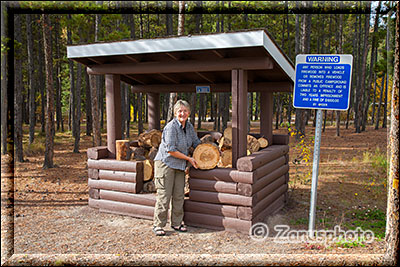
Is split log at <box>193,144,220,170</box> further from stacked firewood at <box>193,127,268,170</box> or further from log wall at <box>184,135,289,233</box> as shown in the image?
log wall at <box>184,135,289,233</box>

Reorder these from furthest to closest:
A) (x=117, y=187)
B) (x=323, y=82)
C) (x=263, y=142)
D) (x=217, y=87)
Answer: (x=217, y=87) < (x=263, y=142) < (x=117, y=187) < (x=323, y=82)

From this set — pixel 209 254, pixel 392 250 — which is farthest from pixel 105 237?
pixel 392 250

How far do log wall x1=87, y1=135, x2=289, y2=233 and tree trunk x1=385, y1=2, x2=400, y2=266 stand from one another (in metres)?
2.00

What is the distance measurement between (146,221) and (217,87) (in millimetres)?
3930

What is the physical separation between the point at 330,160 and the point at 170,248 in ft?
28.9

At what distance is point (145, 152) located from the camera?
285 inches

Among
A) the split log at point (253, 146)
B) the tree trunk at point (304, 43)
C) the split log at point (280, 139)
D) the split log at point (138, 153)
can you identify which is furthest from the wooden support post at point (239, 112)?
the tree trunk at point (304, 43)

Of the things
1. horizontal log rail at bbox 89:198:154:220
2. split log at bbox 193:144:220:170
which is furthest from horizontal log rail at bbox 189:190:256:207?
horizontal log rail at bbox 89:198:154:220

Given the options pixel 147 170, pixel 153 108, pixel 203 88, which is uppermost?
pixel 203 88

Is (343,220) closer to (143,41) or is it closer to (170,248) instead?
(170,248)

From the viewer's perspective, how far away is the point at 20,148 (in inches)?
444

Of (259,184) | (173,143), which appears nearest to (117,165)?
(173,143)

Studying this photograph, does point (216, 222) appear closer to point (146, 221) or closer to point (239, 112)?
point (146, 221)

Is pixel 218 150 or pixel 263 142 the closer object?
pixel 218 150
